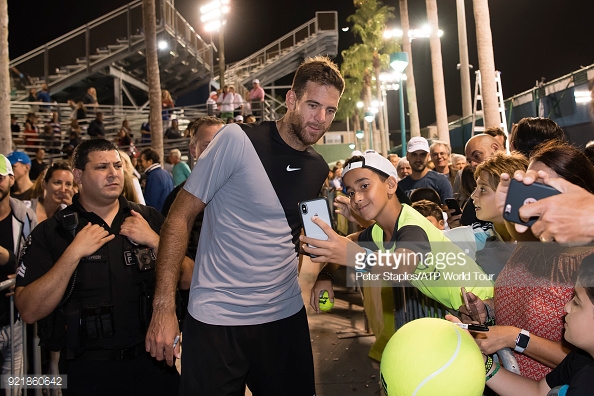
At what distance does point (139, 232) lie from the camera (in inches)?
147

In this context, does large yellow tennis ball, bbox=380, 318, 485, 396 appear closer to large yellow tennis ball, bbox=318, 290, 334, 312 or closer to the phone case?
the phone case

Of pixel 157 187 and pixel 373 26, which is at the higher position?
pixel 373 26

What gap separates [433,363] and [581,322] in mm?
622

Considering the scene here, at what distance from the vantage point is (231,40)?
78.9 metres

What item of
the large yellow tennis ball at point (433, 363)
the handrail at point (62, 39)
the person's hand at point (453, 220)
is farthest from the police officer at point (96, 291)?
the handrail at point (62, 39)

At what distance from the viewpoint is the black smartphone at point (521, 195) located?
206 centimetres

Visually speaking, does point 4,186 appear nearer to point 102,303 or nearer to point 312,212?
point 102,303

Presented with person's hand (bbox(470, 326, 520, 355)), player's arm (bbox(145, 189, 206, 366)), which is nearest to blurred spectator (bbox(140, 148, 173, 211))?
player's arm (bbox(145, 189, 206, 366))

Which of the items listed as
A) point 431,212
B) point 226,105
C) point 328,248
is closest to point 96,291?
point 328,248

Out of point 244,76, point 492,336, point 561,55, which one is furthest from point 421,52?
point 492,336

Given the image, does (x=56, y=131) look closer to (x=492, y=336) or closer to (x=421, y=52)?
(x=492, y=336)

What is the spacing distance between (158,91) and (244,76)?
89.5ft

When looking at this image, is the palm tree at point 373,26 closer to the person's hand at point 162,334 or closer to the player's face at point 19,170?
the player's face at point 19,170

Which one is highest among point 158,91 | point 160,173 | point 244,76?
point 244,76
